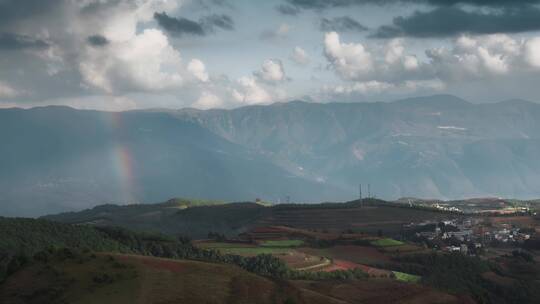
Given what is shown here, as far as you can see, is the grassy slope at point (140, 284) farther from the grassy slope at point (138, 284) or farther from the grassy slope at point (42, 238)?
the grassy slope at point (42, 238)

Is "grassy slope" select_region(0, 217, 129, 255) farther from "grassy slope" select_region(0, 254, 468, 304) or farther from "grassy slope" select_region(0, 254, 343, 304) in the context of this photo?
"grassy slope" select_region(0, 254, 343, 304)

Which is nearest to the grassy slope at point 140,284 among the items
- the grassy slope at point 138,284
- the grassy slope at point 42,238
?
the grassy slope at point 138,284

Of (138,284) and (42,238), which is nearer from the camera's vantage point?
(138,284)

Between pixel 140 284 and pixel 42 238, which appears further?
pixel 42 238

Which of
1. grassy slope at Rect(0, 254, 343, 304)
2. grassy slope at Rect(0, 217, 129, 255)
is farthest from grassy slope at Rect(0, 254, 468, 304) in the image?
grassy slope at Rect(0, 217, 129, 255)

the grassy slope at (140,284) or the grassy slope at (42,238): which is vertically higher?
the grassy slope at (42,238)

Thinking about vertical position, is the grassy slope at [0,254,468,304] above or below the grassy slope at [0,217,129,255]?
below

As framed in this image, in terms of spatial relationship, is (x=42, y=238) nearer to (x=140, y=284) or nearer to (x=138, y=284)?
(x=138, y=284)

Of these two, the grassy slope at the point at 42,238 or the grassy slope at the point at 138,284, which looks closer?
the grassy slope at the point at 138,284

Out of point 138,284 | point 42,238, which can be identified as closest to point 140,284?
point 138,284

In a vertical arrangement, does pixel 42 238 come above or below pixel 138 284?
above

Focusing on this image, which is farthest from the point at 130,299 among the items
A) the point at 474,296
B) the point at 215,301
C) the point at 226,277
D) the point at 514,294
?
the point at 514,294
